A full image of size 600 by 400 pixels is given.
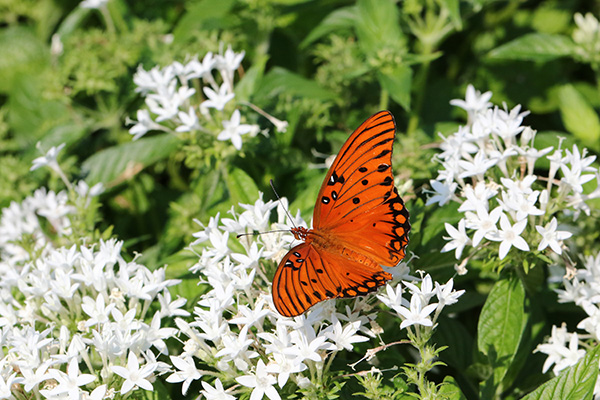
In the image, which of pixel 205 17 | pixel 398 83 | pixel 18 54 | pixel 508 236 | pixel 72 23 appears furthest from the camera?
pixel 18 54

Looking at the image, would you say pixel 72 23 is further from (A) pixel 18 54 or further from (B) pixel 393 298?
(B) pixel 393 298

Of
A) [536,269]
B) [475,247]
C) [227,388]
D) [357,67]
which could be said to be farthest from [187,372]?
[357,67]

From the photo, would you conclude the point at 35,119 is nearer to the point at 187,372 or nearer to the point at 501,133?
the point at 187,372

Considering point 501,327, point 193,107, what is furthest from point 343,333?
point 193,107

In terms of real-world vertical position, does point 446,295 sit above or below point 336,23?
below

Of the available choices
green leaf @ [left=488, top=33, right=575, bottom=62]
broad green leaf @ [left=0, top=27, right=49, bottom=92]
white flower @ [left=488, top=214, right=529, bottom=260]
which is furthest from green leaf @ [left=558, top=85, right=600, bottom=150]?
broad green leaf @ [left=0, top=27, right=49, bottom=92]

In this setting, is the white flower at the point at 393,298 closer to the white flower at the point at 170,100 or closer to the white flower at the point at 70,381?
the white flower at the point at 70,381
